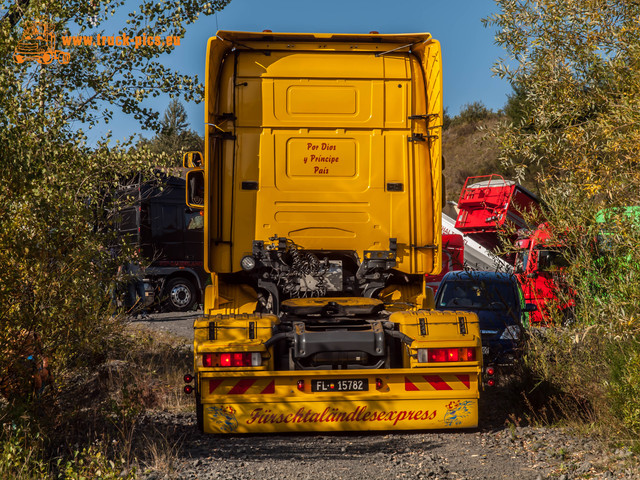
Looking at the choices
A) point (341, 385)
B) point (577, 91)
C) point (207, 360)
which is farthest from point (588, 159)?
point (207, 360)

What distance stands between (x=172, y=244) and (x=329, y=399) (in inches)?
641

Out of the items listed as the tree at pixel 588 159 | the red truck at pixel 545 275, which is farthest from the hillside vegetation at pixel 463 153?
the tree at pixel 588 159

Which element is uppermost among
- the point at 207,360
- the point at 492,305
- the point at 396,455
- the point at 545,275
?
the point at 545,275

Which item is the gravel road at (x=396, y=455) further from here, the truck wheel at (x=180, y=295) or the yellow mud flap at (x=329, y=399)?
the truck wheel at (x=180, y=295)

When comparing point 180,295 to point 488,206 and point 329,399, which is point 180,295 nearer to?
point 488,206

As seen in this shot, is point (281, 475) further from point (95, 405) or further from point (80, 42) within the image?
point (80, 42)

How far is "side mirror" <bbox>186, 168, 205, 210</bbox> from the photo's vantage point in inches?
325

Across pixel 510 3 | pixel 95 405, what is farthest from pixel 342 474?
pixel 510 3

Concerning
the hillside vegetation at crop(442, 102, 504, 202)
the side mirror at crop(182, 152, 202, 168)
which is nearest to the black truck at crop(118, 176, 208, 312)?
the side mirror at crop(182, 152, 202, 168)

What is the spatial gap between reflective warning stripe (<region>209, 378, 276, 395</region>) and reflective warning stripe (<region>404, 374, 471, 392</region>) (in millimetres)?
1199

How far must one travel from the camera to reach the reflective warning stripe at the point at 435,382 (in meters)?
6.90

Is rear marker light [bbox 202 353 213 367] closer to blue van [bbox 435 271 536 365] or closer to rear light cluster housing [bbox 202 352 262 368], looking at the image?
rear light cluster housing [bbox 202 352 262 368]

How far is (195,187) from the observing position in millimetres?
8297

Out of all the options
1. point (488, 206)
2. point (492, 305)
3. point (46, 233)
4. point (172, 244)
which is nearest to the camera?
→ point (46, 233)
